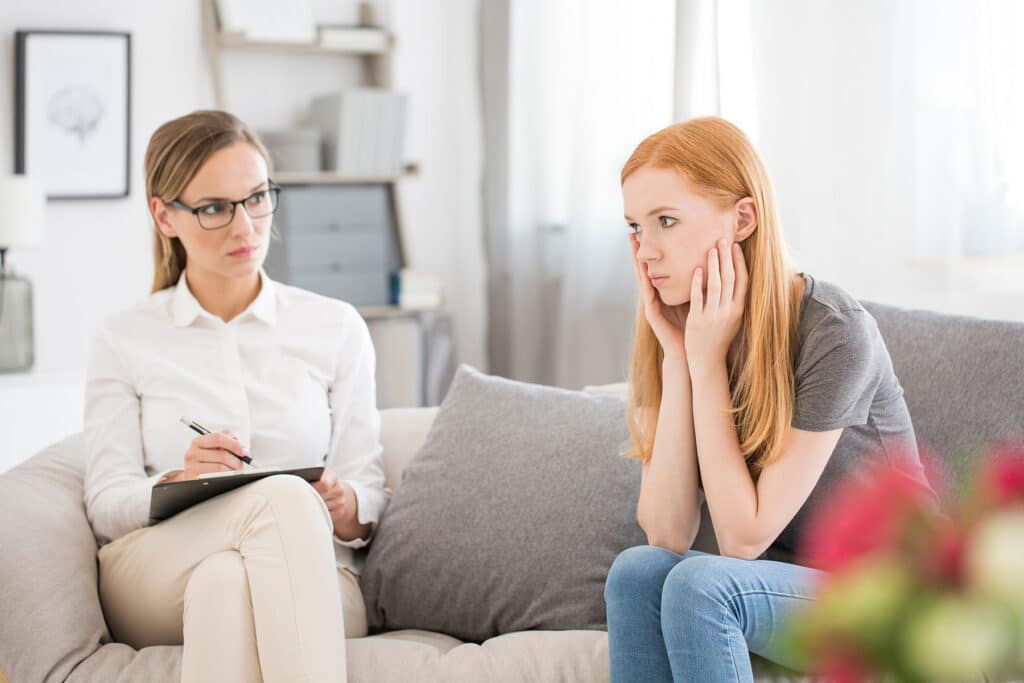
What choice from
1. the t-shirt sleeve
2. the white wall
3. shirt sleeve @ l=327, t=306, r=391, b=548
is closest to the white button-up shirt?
shirt sleeve @ l=327, t=306, r=391, b=548

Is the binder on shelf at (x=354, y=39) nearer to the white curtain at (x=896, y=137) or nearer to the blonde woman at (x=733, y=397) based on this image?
the white curtain at (x=896, y=137)

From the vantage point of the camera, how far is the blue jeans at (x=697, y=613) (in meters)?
1.37

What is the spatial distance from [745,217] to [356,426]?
0.78 meters

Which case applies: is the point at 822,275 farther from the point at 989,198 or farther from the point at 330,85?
the point at 330,85

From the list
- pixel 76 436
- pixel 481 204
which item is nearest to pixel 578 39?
pixel 481 204

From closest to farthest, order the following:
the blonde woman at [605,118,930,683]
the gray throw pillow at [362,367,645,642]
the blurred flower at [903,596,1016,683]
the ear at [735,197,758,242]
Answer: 1. the blurred flower at [903,596,1016,683]
2. the blonde woman at [605,118,930,683]
3. the ear at [735,197,758,242]
4. the gray throw pillow at [362,367,645,642]

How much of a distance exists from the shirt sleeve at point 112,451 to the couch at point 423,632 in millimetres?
52

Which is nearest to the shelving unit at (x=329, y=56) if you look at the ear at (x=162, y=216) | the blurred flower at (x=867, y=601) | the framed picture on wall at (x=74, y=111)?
the framed picture on wall at (x=74, y=111)

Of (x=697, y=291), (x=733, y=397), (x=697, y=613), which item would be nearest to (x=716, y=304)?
(x=697, y=291)

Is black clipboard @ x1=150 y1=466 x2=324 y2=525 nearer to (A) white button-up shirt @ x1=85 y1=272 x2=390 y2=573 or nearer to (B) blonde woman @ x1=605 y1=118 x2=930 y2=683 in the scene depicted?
(A) white button-up shirt @ x1=85 y1=272 x2=390 y2=573

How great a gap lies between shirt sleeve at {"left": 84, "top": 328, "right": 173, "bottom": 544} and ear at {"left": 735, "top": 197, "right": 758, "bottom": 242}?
94 centimetres

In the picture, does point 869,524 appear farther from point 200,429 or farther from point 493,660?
point 200,429

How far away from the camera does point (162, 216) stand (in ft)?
6.60

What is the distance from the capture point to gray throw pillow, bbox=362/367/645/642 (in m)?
1.84
